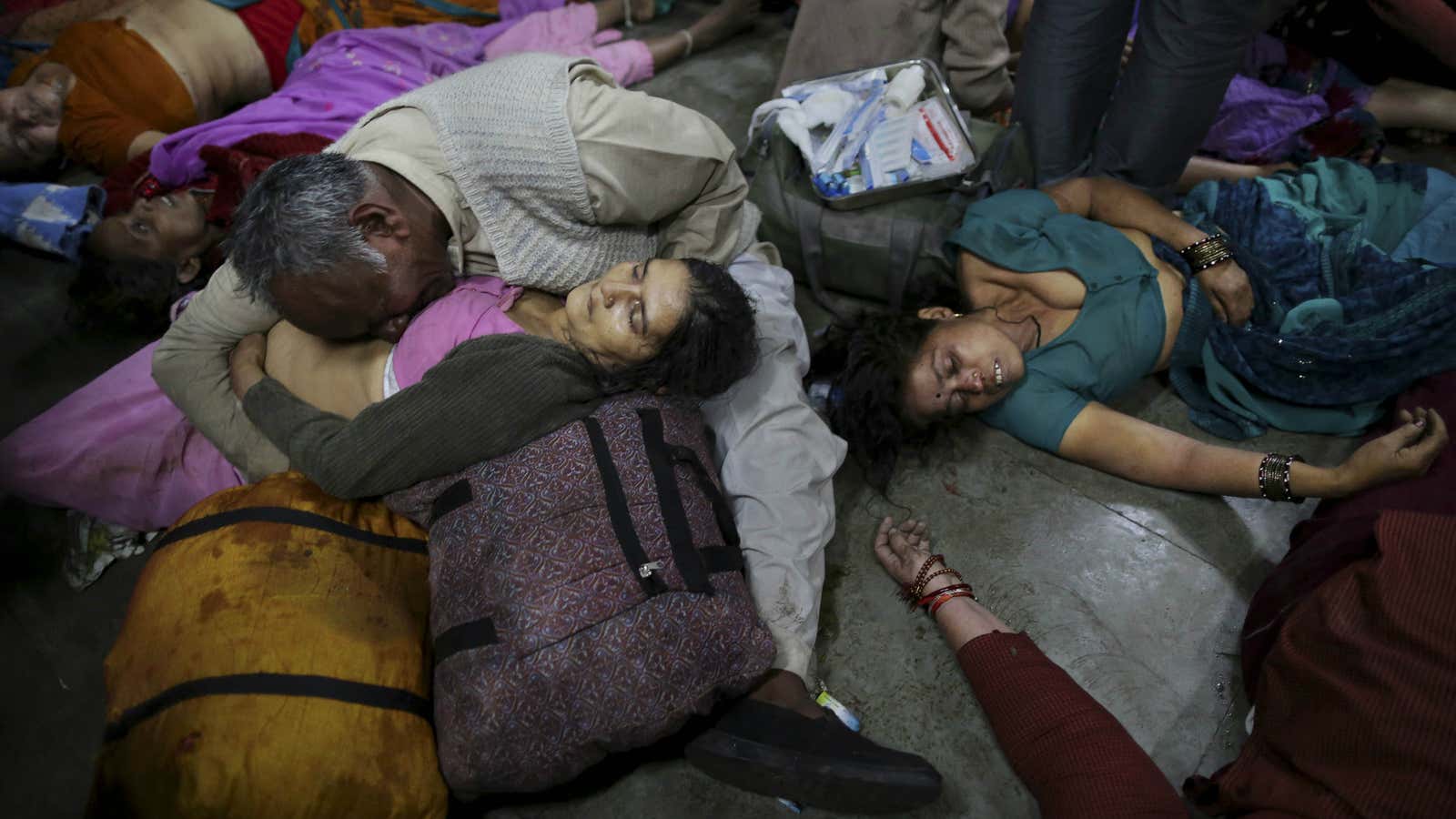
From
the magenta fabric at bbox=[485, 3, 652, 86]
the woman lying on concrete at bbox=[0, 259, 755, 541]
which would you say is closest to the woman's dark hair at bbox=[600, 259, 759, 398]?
the woman lying on concrete at bbox=[0, 259, 755, 541]

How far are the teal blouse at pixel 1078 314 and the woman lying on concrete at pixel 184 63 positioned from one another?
199 centimetres

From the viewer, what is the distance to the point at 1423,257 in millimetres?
2387

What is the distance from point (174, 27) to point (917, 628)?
3694 mm

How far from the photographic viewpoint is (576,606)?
166cm

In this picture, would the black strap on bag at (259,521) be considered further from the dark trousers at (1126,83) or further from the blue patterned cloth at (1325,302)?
the dark trousers at (1126,83)

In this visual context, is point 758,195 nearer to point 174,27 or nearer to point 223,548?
point 223,548

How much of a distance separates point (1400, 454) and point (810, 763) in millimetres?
1566

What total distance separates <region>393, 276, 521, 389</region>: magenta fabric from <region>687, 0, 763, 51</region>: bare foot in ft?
7.76

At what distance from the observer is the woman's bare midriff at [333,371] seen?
2.05 meters

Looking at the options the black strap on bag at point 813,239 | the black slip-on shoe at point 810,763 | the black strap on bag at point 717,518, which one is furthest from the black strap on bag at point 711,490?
the black strap on bag at point 813,239

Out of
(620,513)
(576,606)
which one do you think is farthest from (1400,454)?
(576,606)

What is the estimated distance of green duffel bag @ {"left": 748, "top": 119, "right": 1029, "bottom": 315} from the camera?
8.75 ft

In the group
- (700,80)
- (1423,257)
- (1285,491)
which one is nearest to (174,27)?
(700,80)

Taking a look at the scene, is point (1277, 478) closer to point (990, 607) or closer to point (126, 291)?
point (990, 607)
